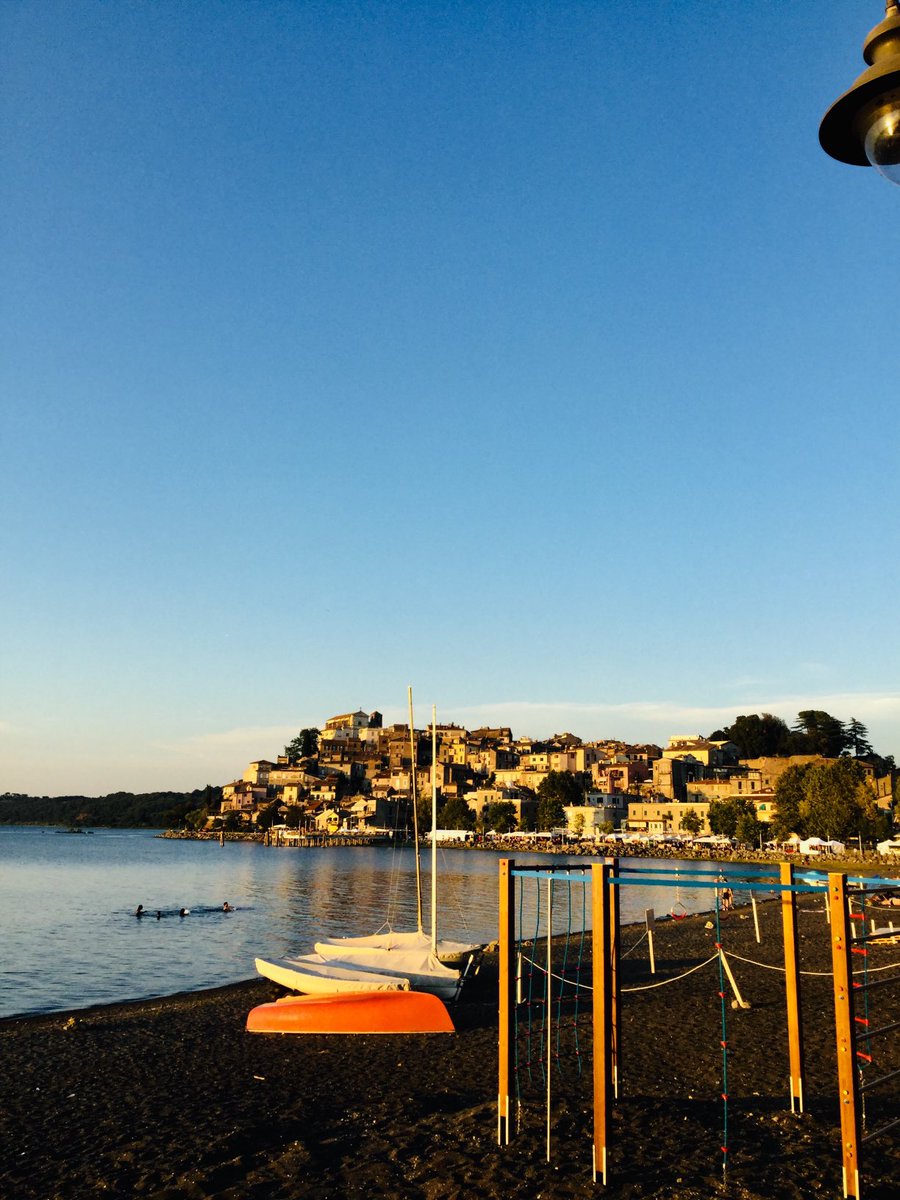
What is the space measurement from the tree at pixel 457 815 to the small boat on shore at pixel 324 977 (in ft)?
479

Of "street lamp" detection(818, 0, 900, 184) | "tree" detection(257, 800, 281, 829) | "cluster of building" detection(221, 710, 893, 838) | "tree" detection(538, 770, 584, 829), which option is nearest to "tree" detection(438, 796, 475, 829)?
"cluster of building" detection(221, 710, 893, 838)

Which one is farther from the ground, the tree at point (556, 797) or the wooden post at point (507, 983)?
the wooden post at point (507, 983)

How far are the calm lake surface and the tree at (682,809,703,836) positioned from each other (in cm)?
3176

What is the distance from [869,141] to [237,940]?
4332 centimetres

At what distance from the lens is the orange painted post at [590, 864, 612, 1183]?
31.0ft

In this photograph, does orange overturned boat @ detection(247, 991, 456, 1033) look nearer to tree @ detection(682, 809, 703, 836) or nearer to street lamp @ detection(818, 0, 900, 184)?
street lamp @ detection(818, 0, 900, 184)

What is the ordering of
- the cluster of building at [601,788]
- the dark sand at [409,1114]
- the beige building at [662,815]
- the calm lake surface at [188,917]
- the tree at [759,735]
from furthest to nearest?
the tree at [759,735], the cluster of building at [601,788], the beige building at [662,815], the calm lake surface at [188,917], the dark sand at [409,1114]

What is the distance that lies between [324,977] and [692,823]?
390ft

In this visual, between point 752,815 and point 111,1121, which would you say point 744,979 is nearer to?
point 111,1121

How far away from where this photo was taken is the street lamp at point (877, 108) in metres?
3.78

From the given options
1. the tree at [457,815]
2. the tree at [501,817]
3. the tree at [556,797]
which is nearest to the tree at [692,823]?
the tree at [556,797]

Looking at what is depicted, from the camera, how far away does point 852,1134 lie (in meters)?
8.42

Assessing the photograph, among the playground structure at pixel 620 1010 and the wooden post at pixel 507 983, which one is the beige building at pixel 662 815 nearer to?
the playground structure at pixel 620 1010

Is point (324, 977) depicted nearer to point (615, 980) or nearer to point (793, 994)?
point (615, 980)
